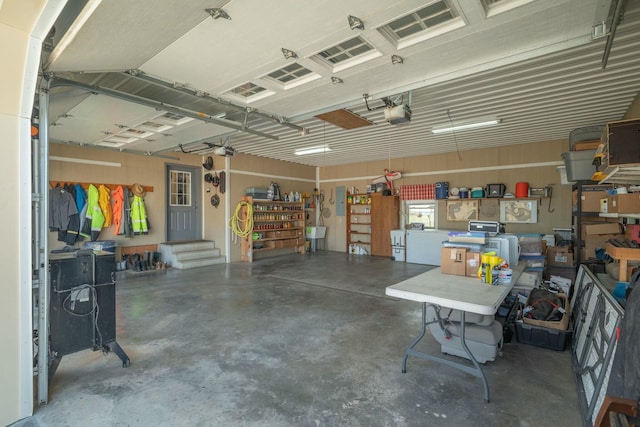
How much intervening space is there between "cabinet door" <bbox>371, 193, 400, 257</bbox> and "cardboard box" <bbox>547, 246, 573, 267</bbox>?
439 centimetres

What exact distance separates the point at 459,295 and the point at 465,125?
14.9ft

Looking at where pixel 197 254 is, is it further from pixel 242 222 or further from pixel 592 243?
pixel 592 243

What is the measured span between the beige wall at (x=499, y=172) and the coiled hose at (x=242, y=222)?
3.94 meters

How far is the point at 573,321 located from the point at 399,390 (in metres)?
2.51

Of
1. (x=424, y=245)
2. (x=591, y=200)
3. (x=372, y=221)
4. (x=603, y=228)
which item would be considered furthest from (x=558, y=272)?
(x=372, y=221)

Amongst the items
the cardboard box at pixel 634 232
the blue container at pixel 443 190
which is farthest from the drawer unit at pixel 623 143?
the blue container at pixel 443 190

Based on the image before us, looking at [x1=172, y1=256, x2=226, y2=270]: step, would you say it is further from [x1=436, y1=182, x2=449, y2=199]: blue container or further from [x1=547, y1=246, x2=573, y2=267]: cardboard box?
[x1=547, y1=246, x2=573, y2=267]: cardboard box

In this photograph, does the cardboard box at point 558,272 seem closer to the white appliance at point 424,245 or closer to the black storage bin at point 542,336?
the white appliance at point 424,245

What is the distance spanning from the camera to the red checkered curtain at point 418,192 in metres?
8.94

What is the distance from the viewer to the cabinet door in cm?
956

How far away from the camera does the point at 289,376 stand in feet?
8.87

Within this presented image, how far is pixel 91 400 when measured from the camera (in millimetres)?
2352

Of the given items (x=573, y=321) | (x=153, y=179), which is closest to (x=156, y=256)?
(x=153, y=179)

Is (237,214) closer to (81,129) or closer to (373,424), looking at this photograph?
(81,129)
